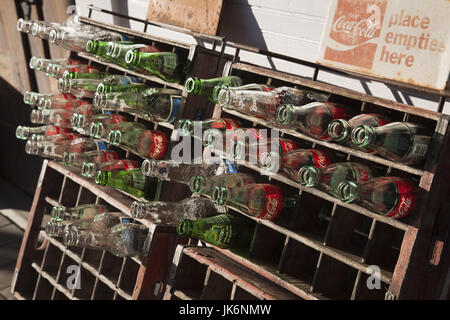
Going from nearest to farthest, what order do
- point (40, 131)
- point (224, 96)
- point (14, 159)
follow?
point (224, 96) → point (40, 131) → point (14, 159)

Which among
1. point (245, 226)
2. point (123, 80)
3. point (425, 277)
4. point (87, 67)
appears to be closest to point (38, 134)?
point (87, 67)

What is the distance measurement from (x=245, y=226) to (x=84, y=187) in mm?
914

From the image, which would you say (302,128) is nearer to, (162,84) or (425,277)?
(425,277)

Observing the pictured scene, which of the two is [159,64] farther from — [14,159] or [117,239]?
[14,159]

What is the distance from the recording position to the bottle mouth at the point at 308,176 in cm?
181

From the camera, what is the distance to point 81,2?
3570 millimetres

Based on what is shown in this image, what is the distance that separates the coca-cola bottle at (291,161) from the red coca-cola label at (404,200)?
0.30 metres

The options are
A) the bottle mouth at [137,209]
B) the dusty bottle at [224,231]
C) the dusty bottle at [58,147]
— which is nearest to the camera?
the dusty bottle at [224,231]

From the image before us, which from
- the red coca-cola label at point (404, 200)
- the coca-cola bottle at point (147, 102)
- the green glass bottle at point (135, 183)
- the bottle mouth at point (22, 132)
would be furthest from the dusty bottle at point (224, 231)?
the bottle mouth at point (22, 132)

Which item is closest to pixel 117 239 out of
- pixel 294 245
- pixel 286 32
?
pixel 294 245

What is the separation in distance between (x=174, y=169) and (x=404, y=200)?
3.08 ft

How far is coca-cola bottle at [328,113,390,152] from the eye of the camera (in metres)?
1.76

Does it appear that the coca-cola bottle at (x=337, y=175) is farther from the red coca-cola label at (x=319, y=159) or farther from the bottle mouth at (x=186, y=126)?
the bottle mouth at (x=186, y=126)

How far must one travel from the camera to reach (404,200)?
1.73 metres
